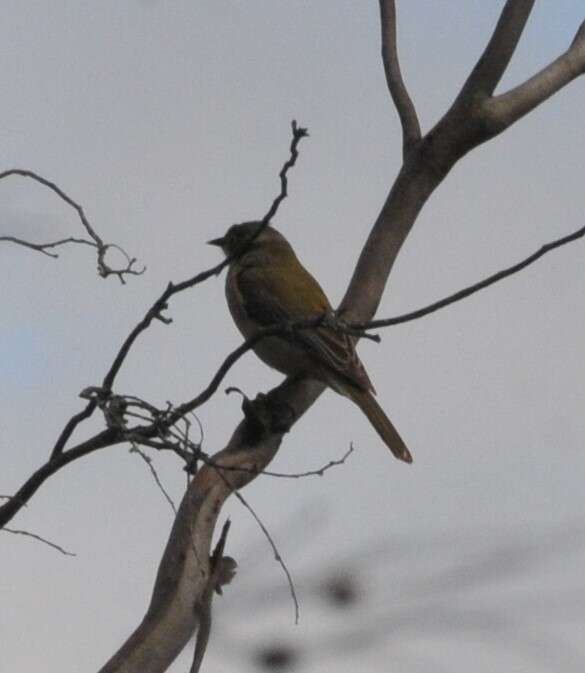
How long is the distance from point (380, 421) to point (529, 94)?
159 centimetres

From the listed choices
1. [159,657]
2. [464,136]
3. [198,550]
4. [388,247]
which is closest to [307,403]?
[388,247]

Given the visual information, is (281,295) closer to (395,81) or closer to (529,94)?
(395,81)

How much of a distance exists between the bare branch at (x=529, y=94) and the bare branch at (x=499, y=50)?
9 cm

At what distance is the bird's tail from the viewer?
6789 mm

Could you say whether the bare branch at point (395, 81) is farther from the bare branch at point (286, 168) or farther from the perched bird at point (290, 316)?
the bare branch at point (286, 168)

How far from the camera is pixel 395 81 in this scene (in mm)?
6656

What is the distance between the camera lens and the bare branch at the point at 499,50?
6.26m

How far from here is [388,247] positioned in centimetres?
614

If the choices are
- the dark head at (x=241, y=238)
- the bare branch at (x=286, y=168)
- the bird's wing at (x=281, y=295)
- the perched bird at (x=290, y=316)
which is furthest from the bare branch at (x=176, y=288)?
the dark head at (x=241, y=238)

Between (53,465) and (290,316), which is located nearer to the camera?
(53,465)

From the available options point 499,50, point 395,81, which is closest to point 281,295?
point 395,81

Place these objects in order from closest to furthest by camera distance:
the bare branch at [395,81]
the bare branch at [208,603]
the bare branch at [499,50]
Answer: the bare branch at [208,603], the bare branch at [499,50], the bare branch at [395,81]

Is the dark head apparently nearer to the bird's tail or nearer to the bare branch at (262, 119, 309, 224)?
the bird's tail

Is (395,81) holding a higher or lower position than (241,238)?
lower
